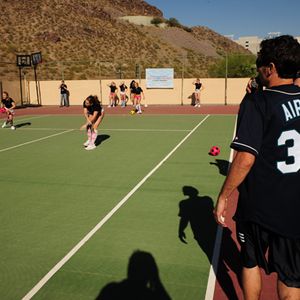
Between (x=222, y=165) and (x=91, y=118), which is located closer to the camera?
(x=222, y=165)

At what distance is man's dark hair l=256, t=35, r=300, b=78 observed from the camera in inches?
101

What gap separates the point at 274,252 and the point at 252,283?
1.16ft

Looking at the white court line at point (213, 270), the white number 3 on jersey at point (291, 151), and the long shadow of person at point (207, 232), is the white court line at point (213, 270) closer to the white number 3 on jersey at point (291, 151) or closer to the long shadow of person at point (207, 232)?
the long shadow of person at point (207, 232)

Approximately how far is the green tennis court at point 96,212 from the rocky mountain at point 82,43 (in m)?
35.5

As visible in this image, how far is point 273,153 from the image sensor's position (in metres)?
2.62

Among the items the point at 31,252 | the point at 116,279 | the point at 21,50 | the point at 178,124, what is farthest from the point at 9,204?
the point at 21,50

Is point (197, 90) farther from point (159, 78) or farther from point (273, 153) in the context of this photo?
point (273, 153)

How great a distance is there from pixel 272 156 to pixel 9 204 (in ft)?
17.9

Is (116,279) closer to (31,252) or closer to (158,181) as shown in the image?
(31,252)

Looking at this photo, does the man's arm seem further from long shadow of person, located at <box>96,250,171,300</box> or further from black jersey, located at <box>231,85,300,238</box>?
long shadow of person, located at <box>96,250,171,300</box>

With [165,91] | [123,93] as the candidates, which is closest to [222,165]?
[123,93]

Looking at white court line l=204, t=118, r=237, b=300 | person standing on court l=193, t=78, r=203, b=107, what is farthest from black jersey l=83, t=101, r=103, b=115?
person standing on court l=193, t=78, r=203, b=107

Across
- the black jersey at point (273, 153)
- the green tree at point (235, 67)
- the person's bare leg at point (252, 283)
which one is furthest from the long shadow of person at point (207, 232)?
the green tree at point (235, 67)

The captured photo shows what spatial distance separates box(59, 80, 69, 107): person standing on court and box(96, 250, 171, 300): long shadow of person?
87.6ft
